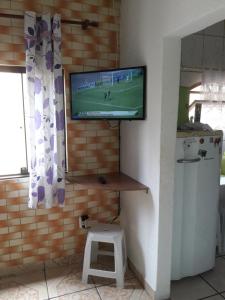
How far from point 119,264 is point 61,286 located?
49cm

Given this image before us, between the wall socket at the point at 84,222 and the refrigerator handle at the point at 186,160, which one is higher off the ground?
the refrigerator handle at the point at 186,160

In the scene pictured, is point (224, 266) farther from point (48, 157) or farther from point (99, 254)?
point (48, 157)

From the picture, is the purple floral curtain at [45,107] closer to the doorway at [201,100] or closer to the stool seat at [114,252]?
the stool seat at [114,252]

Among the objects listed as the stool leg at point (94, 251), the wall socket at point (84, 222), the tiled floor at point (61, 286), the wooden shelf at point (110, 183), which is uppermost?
the wooden shelf at point (110, 183)

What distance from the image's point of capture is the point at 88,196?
2.24 metres

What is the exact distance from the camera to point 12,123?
2039 mm

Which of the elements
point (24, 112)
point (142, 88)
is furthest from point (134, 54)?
point (24, 112)

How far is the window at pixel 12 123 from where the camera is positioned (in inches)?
77.8

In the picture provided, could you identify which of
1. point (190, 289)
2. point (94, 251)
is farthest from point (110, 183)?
point (190, 289)

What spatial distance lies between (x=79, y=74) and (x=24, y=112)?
21.0 inches

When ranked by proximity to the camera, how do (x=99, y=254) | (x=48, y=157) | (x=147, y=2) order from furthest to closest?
(x=99, y=254) → (x=48, y=157) → (x=147, y=2)

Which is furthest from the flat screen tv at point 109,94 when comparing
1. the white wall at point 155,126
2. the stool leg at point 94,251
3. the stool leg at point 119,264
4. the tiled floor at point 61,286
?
the tiled floor at point 61,286

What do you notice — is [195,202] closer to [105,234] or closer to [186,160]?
[186,160]

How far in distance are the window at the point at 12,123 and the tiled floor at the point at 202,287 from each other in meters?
1.52
